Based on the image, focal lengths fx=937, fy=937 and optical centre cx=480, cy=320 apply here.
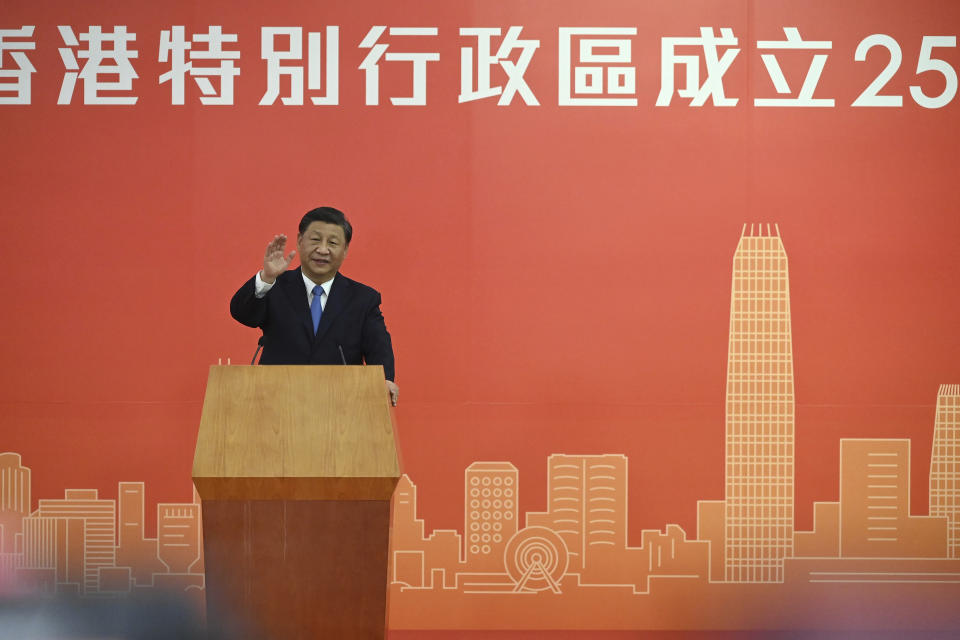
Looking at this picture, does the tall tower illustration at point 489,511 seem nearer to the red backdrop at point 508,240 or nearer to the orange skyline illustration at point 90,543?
the red backdrop at point 508,240

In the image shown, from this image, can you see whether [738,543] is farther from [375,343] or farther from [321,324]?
[321,324]

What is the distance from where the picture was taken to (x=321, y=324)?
2.74 metres

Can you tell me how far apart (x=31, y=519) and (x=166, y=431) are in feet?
2.06

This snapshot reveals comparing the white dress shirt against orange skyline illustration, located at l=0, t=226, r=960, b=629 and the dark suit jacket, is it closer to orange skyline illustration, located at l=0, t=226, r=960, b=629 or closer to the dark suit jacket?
the dark suit jacket

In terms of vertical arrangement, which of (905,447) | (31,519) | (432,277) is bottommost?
(31,519)

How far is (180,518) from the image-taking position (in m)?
3.64

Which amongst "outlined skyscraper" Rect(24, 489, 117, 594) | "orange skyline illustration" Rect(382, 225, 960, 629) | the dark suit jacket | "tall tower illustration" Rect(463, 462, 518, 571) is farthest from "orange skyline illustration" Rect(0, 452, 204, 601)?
the dark suit jacket

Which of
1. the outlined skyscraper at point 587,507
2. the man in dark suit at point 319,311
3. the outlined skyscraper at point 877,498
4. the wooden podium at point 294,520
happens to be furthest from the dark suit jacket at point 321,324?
the outlined skyscraper at point 877,498

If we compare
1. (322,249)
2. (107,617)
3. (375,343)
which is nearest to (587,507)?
(375,343)

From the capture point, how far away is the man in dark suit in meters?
2.73

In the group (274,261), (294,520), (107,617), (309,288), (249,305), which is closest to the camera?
(294,520)

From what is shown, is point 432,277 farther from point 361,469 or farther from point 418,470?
point 361,469

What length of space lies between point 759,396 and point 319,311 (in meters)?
1.81

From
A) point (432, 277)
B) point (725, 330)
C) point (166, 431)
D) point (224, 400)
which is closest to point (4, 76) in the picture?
point (166, 431)
